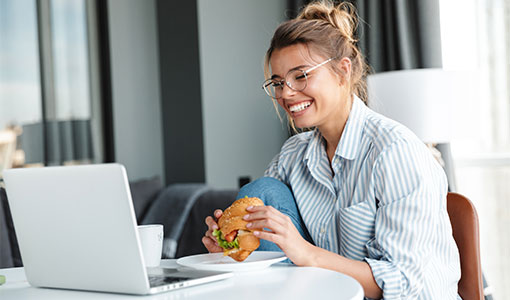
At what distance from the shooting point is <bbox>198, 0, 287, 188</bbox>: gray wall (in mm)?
3545

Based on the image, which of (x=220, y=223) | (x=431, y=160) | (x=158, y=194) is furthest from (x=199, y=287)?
(x=158, y=194)

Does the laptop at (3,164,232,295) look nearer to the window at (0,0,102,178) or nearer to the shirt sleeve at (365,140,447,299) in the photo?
the shirt sleeve at (365,140,447,299)

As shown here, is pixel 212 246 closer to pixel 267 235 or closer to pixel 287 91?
pixel 267 235

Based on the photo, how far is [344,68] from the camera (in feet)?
5.27

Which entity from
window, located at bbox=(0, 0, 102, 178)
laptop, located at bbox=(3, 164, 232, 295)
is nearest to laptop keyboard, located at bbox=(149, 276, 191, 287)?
laptop, located at bbox=(3, 164, 232, 295)

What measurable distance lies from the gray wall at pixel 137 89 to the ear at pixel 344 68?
2.41 meters

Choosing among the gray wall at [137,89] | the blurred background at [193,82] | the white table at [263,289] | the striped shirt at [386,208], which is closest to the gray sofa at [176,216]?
the blurred background at [193,82]

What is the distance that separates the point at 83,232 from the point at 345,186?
0.71 m

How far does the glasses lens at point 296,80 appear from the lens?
1519mm

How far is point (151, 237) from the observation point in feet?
3.94

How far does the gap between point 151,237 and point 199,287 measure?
20cm

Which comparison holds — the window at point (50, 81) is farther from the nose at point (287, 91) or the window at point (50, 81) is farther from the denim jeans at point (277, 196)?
the nose at point (287, 91)

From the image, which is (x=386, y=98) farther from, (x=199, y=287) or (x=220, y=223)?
(x=199, y=287)

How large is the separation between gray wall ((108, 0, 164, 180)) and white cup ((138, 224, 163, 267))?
2.62 meters
